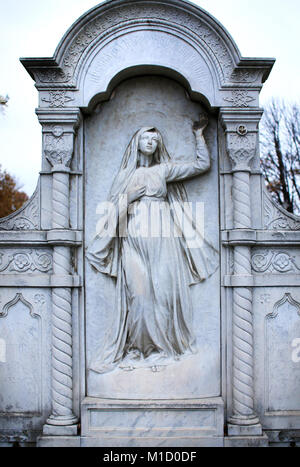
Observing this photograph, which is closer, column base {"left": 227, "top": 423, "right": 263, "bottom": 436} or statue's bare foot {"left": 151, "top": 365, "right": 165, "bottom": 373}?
column base {"left": 227, "top": 423, "right": 263, "bottom": 436}

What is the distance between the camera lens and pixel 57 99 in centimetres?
534

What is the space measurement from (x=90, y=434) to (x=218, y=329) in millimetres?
1783

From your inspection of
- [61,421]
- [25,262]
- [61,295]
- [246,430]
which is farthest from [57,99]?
[246,430]

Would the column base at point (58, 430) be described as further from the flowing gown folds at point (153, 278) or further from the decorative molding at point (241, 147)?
the decorative molding at point (241, 147)

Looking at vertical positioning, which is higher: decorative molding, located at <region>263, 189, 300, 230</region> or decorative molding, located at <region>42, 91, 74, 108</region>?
decorative molding, located at <region>42, 91, 74, 108</region>

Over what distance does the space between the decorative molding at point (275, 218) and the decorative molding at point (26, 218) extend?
2559mm

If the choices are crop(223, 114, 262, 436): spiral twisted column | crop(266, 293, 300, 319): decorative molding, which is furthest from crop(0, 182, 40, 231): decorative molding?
crop(266, 293, 300, 319): decorative molding

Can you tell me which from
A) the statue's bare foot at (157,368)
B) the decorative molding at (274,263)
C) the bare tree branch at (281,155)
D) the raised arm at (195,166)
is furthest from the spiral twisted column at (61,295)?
the bare tree branch at (281,155)

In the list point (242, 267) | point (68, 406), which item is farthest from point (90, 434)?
point (242, 267)

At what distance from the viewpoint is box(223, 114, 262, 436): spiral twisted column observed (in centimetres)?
508

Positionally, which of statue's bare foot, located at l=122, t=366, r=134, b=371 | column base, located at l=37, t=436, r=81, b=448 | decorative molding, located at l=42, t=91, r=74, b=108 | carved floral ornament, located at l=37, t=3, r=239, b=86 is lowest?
column base, located at l=37, t=436, r=81, b=448

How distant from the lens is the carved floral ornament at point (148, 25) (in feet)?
17.4

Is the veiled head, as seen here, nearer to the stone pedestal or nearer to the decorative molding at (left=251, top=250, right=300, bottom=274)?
the decorative molding at (left=251, top=250, right=300, bottom=274)

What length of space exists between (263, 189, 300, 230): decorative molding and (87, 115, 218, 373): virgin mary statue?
0.70 meters
